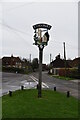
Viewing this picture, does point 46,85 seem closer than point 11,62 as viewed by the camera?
Yes

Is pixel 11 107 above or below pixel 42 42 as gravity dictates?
below

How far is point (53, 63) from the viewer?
119250mm

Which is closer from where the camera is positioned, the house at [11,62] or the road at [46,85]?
the road at [46,85]

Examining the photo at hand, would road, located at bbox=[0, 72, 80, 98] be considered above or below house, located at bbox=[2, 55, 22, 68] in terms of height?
below

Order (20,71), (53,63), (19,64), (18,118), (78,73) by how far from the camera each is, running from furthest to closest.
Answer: (19,64) → (53,63) → (20,71) → (78,73) → (18,118)

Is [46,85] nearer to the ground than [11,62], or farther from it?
nearer to the ground

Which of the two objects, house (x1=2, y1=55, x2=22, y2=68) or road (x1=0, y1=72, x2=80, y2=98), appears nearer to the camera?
road (x1=0, y1=72, x2=80, y2=98)

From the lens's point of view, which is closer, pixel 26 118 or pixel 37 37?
pixel 26 118

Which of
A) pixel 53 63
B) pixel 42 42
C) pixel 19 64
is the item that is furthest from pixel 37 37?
pixel 19 64

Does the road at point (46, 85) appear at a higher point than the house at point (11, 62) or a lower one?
lower

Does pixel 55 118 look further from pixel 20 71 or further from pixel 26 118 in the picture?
pixel 20 71

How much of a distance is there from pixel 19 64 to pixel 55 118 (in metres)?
130

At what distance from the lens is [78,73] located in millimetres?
60875

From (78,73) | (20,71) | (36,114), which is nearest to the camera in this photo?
(36,114)
